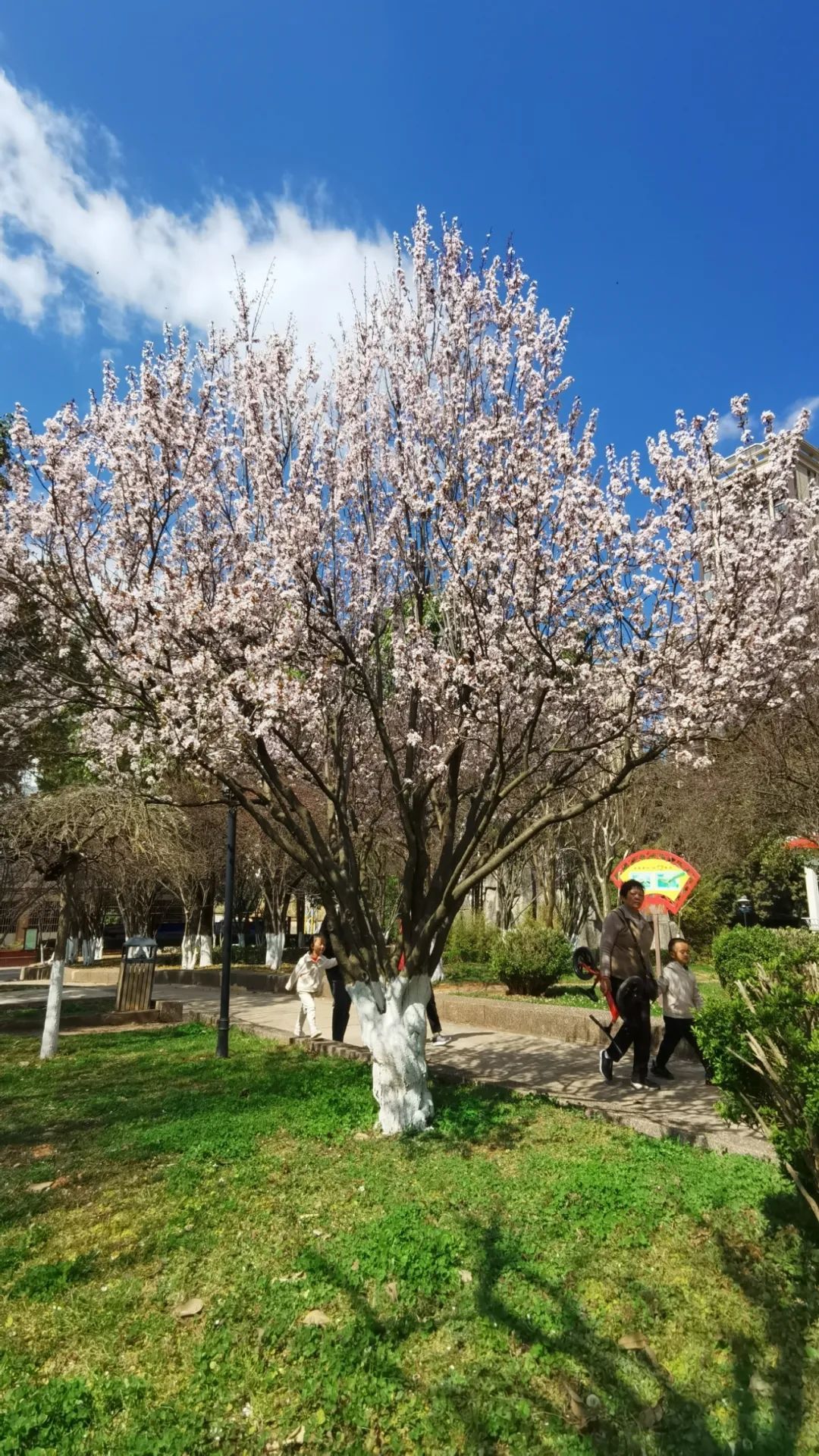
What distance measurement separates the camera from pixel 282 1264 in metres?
4.12

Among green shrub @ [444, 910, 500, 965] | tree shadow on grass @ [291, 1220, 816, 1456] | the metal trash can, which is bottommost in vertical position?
tree shadow on grass @ [291, 1220, 816, 1456]

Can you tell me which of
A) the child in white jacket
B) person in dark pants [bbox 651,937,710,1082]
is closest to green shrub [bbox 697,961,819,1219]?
person in dark pants [bbox 651,937,710,1082]

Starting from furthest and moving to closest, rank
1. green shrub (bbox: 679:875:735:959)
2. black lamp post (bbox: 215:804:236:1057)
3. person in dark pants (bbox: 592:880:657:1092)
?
1. green shrub (bbox: 679:875:735:959)
2. black lamp post (bbox: 215:804:236:1057)
3. person in dark pants (bbox: 592:880:657:1092)

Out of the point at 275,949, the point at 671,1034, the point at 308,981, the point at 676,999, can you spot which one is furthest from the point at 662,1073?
the point at 275,949

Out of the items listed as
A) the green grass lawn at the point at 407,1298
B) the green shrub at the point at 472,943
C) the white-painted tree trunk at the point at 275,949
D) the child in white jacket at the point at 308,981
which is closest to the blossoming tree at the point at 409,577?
the green grass lawn at the point at 407,1298

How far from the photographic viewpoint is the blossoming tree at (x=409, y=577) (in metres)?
6.63

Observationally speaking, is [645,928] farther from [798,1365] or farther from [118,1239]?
[118,1239]

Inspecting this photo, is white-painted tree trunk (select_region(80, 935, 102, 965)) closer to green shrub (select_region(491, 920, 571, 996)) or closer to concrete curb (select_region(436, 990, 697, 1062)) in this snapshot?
green shrub (select_region(491, 920, 571, 996))

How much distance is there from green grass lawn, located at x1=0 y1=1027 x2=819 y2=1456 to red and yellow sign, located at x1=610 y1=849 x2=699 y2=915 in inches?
303

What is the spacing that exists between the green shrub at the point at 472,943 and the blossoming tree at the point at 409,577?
53.3 feet

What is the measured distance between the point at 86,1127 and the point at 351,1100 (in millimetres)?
2290

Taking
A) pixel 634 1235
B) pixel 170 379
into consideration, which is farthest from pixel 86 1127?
pixel 170 379

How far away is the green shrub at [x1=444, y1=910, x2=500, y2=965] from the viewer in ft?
76.1

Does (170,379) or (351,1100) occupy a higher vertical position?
(170,379)
